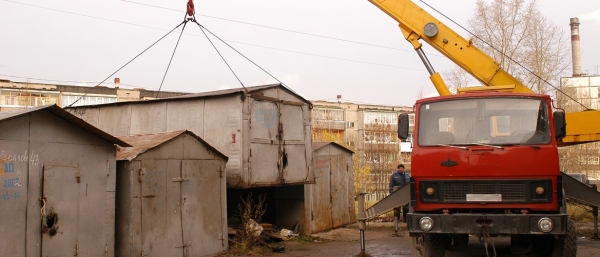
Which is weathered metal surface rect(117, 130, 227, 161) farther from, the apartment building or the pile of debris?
the apartment building

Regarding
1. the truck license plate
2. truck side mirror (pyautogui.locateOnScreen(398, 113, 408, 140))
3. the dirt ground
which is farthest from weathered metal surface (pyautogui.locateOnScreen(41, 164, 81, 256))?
the truck license plate

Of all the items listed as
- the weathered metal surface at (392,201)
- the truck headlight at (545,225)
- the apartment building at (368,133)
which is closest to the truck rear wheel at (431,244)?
the weathered metal surface at (392,201)

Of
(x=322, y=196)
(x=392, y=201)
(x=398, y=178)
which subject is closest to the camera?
(x=392, y=201)

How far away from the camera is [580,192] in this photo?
9664mm

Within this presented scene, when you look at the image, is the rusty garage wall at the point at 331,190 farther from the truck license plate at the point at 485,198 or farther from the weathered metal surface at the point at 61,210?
the truck license plate at the point at 485,198

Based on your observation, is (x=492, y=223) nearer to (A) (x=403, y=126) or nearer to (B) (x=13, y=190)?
(A) (x=403, y=126)

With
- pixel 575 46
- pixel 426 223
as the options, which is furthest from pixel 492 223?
pixel 575 46

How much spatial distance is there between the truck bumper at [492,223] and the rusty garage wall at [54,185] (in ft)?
17.4

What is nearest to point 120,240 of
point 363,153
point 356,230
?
point 356,230

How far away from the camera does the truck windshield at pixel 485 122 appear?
8289 millimetres

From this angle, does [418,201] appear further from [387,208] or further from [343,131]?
[343,131]

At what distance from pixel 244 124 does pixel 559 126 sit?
22.5 feet

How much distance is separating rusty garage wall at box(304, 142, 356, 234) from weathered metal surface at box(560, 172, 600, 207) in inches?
310

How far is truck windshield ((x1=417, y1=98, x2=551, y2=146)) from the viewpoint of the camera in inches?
326
